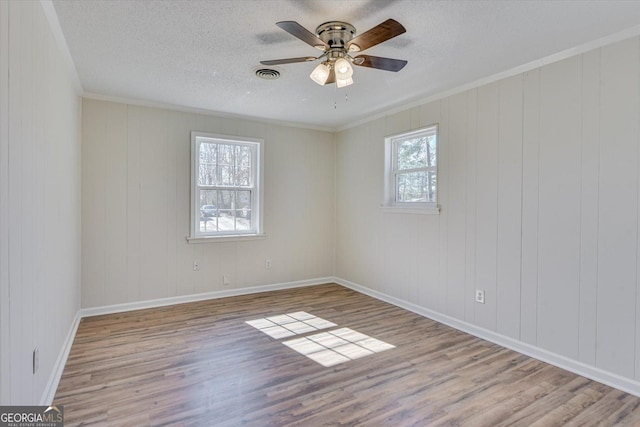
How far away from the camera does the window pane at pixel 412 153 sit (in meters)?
4.06

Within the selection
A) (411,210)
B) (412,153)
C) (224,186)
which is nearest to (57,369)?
(224,186)

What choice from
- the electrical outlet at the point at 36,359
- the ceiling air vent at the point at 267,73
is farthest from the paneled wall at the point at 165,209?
the electrical outlet at the point at 36,359

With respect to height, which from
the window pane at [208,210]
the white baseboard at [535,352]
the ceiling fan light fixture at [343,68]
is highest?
the ceiling fan light fixture at [343,68]

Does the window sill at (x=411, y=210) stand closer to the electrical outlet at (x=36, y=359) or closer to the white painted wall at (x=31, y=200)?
the white painted wall at (x=31, y=200)

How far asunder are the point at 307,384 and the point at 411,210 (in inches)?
94.8

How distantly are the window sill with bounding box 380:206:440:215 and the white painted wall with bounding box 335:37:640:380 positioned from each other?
0.09 meters

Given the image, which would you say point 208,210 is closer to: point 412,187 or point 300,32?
point 412,187

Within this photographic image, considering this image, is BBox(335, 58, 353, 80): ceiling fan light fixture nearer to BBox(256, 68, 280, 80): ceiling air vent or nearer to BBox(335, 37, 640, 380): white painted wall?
BBox(256, 68, 280, 80): ceiling air vent

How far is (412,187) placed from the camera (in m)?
4.23

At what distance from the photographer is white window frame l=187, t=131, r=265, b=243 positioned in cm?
443

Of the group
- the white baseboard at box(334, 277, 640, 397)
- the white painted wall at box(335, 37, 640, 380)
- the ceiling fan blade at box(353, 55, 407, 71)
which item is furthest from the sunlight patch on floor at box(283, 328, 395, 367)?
the ceiling fan blade at box(353, 55, 407, 71)

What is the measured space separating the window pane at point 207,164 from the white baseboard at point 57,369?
6.91 feet

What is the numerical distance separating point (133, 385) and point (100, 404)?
25 centimetres

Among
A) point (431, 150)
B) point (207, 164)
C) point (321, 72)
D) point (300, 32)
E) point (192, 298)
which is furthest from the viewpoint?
point (207, 164)
